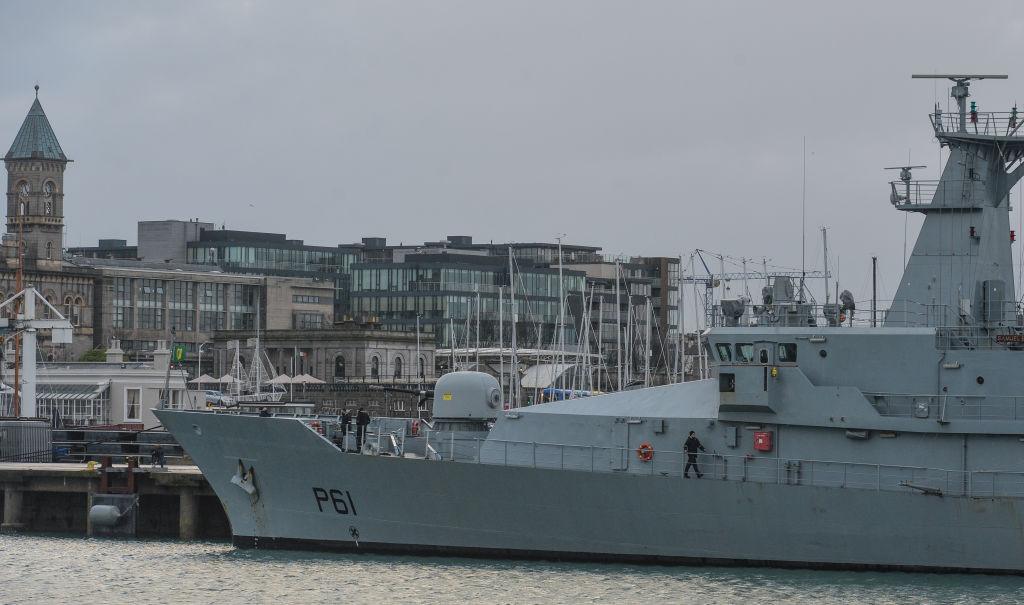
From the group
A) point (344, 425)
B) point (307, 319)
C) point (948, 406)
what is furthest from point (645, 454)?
point (307, 319)

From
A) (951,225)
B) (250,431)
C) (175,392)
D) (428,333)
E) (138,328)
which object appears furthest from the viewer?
(138,328)

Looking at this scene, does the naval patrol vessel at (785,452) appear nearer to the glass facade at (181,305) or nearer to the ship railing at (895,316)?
the ship railing at (895,316)

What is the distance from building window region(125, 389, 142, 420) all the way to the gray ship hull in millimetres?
33978

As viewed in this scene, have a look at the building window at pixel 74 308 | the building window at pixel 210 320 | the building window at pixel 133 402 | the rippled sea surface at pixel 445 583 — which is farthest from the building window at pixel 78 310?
the rippled sea surface at pixel 445 583

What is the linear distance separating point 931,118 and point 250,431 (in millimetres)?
14785

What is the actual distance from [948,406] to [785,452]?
122 inches

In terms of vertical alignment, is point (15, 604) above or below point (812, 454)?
below

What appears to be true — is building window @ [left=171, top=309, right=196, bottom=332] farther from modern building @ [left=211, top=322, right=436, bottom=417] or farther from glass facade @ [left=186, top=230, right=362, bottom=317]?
modern building @ [left=211, top=322, right=436, bottom=417]

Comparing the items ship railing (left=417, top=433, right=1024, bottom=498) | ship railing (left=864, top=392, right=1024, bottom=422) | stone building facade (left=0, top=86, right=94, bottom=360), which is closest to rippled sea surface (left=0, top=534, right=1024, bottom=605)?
ship railing (left=417, top=433, right=1024, bottom=498)

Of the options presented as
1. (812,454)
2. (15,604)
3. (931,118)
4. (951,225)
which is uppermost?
(931,118)

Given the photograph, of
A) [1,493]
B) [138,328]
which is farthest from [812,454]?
[138,328]

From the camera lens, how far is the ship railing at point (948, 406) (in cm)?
3156

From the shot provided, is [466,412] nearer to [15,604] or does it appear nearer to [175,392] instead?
[15,604]

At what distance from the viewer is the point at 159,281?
367 feet
